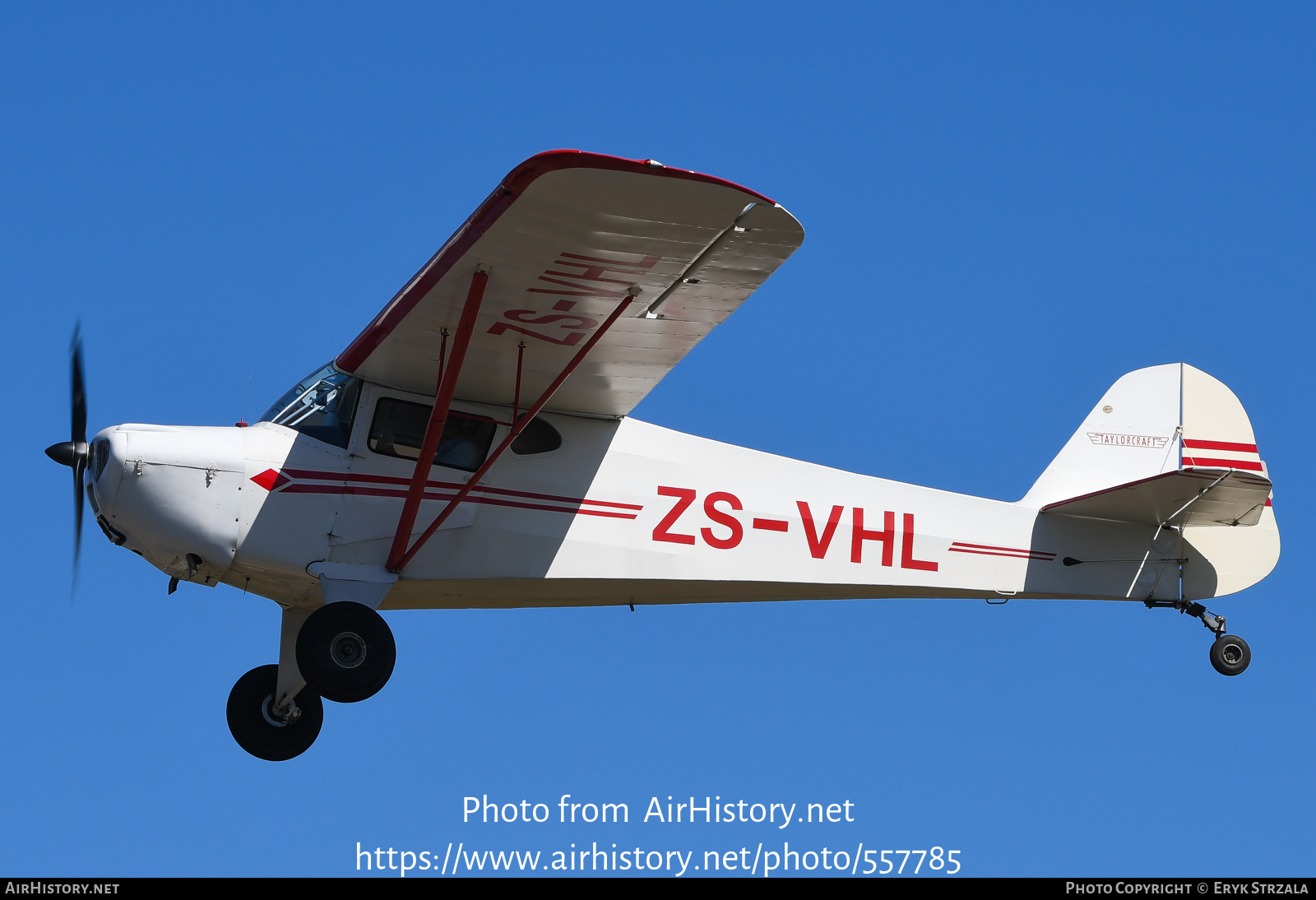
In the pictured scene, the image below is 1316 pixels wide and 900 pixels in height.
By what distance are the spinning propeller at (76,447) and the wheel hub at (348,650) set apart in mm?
2049

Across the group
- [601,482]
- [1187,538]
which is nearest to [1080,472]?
[1187,538]

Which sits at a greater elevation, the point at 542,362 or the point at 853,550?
the point at 542,362

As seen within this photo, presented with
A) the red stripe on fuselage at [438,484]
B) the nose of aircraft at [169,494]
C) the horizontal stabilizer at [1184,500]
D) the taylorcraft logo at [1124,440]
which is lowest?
the nose of aircraft at [169,494]

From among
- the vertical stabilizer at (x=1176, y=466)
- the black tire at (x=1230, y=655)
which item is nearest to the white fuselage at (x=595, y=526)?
the vertical stabilizer at (x=1176, y=466)

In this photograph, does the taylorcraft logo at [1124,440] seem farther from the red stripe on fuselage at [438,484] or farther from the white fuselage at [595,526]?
the red stripe on fuselage at [438,484]

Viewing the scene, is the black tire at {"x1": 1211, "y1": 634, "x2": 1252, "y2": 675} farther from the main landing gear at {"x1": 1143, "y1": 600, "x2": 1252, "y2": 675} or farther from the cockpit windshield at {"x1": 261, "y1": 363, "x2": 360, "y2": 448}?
the cockpit windshield at {"x1": 261, "y1": 363, "x2": 360, "y2": 448}

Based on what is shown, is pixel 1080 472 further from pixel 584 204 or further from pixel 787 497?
pixel 584 204

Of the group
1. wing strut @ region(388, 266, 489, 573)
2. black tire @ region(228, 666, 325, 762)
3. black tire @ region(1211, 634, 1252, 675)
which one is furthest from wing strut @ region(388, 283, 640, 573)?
black tire @ region(1211, 634, 1252, 675)

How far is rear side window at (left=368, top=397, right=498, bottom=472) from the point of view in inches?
371

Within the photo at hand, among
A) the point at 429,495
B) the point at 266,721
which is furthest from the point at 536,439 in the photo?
the point at 266,721

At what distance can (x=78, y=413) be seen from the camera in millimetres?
9398

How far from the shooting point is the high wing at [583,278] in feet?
24.3
